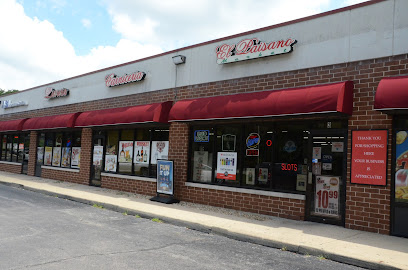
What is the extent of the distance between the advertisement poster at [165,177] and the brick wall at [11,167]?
1340 cm

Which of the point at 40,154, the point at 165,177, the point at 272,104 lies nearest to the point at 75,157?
the point at 40,154

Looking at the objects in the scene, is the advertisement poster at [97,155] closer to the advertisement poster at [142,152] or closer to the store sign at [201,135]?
the advertisement poster at [142,152]

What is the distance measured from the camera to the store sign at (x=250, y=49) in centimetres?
984

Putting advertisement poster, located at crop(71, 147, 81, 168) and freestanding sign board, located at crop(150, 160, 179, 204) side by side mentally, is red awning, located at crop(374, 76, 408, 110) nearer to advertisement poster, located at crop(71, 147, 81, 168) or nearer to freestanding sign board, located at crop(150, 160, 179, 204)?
freestanding sign board, located at crop(150, 160, 179, 204)

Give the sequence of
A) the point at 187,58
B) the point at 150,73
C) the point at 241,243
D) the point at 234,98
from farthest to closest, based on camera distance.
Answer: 1. the point at 150,73
2. the point at 187,58
3. the point at 234,98
4. the point at 241,243

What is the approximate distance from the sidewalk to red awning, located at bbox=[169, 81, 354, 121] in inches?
109

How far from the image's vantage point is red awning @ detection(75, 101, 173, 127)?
12492mm

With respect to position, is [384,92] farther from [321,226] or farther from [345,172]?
[321,226]

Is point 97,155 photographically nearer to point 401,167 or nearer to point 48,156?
point 48,156

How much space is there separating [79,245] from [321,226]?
554cm

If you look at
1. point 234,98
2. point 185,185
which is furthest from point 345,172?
point 185,185

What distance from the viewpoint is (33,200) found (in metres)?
11.8

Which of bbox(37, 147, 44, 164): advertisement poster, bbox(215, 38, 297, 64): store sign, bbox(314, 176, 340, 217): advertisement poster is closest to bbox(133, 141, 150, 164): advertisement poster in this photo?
bbox(215, 38, 297, 64): store sign

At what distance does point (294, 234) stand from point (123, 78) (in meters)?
10.4
